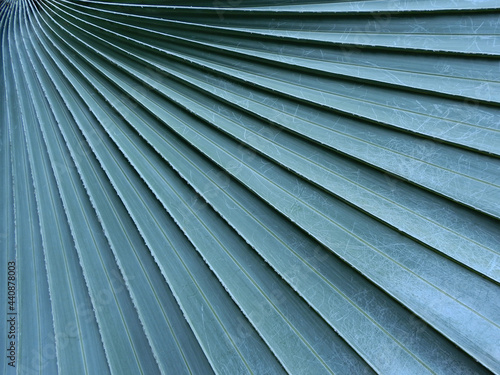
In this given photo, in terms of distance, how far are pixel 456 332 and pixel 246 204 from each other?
5.09 feet

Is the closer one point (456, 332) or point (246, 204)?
point (456, 332)

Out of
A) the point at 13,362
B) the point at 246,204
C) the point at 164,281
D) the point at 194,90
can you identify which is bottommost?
the point at 13,362

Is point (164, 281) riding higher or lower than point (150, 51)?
lower

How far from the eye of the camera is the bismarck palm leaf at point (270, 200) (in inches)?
92.5

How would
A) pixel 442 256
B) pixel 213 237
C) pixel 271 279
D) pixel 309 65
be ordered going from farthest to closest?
pixel 309 65 → pixel 213 237 → pixel 271 279 → pixel 442 256

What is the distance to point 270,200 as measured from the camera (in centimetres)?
273

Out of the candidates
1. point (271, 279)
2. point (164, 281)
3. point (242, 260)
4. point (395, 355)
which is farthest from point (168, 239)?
point (395, 355)

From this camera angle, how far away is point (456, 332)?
2.20 metres

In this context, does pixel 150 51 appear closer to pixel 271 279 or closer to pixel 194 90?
pixel 194 90

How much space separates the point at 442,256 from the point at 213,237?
1.52 meters

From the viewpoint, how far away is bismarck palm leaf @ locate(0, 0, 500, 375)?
2350mm

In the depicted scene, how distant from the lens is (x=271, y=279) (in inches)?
101

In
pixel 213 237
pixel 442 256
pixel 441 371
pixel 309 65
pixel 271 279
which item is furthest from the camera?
pixel 309 65

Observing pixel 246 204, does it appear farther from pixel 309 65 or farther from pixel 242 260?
pixel 309 65
